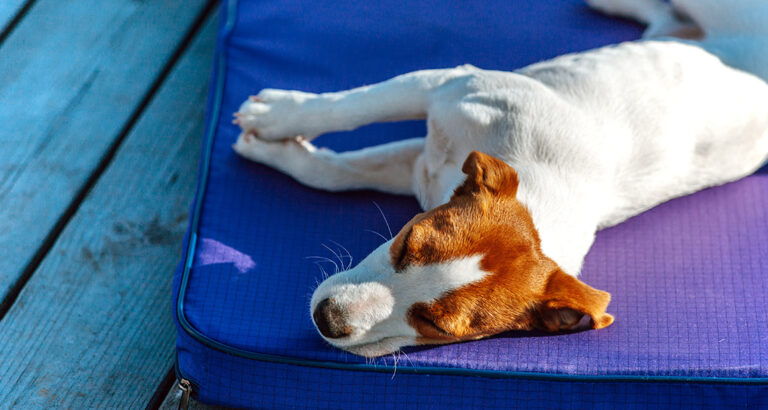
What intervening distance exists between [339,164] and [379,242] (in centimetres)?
34

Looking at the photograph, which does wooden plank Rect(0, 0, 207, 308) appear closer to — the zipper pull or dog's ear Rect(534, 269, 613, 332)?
the zipper pull

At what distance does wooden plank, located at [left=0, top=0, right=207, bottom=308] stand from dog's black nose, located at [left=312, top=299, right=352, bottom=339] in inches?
45.6

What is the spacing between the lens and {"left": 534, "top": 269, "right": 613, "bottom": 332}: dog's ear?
2.06 m

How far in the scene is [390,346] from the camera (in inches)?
84.7

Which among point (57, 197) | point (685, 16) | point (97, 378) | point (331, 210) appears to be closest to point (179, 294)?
point (97, 378)

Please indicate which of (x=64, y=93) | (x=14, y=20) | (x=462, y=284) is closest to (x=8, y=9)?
(x=14, y=20)

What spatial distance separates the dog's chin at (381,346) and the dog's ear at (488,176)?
0.44 m

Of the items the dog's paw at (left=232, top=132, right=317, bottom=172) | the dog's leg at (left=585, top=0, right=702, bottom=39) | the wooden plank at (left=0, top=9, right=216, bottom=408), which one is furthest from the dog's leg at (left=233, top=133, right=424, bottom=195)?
the dog's leg at (left=585, top=0, right=702, bottom=39)

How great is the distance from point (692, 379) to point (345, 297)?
1.05 m

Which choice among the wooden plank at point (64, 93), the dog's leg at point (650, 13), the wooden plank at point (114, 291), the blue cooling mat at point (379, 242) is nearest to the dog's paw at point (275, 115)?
the blue cooling mat at point (379, 242)

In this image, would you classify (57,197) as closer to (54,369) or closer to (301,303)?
(54,369)

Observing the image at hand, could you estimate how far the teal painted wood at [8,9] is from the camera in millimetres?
3375

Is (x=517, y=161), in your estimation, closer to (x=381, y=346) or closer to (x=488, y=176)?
(x=488, y=176)

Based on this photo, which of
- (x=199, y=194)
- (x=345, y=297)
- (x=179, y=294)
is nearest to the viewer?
(x=345, y=297)
